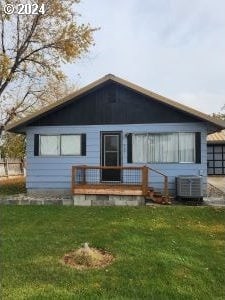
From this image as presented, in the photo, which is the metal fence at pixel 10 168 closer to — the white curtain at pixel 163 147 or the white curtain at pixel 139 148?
the white curtain at pixel 139 148

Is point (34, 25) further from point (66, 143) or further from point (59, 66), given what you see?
point (66, 143)

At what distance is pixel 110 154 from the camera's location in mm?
16609

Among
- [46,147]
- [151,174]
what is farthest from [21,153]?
[151,174]

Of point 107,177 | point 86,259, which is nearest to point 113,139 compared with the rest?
point 107,177

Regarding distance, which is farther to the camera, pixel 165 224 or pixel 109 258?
pixel 165 224

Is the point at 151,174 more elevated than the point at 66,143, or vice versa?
the point at 66,143

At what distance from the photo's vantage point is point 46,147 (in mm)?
17031

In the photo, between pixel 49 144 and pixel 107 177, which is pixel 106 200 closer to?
pixel 107 177

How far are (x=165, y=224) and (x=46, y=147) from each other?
7537 mm

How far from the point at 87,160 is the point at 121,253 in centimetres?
876

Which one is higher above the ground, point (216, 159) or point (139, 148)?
point (139, 148)

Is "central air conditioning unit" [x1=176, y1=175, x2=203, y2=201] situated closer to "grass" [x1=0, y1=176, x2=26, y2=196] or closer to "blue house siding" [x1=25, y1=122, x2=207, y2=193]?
"blue house siding" [x1=25, y1=122, x2=207, y2=193]

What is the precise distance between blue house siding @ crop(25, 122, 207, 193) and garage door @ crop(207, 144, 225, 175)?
41.8ft

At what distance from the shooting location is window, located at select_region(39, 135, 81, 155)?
16.7m
